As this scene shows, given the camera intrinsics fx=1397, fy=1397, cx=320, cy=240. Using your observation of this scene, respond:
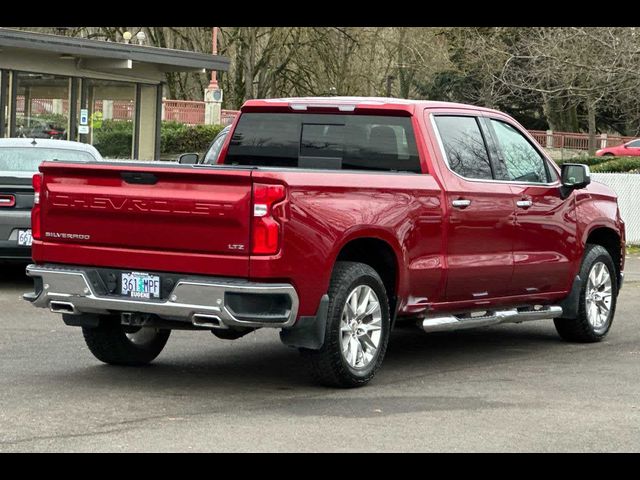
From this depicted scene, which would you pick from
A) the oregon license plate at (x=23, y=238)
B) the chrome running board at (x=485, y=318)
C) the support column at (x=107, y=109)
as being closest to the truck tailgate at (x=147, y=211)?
the chrome running board at (x=485, y=318)

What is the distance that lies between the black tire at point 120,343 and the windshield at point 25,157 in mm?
6051

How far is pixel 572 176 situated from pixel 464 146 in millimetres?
1325

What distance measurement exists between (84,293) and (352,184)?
1.85 metres

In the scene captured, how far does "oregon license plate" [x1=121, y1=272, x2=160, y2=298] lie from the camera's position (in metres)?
Result: 8.67

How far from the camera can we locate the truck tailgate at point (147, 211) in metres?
8.42

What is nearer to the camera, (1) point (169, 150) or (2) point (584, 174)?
(2) point (584, 174)

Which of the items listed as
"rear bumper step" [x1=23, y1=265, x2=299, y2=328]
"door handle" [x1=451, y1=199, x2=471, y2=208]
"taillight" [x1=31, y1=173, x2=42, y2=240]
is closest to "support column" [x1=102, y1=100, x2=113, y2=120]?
"door handle" [x1=451, y1=199, x2=471, y2=208]

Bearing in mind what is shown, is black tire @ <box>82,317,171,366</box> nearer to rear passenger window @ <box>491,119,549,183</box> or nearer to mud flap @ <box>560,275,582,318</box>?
rear passenger window @ <box>491,119,549,183</box>

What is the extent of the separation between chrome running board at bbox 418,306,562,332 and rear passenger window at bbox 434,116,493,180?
1.05 m

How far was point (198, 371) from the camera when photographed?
9.82 m

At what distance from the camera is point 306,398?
876cm

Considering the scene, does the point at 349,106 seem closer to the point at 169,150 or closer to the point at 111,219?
the point at 111,219
